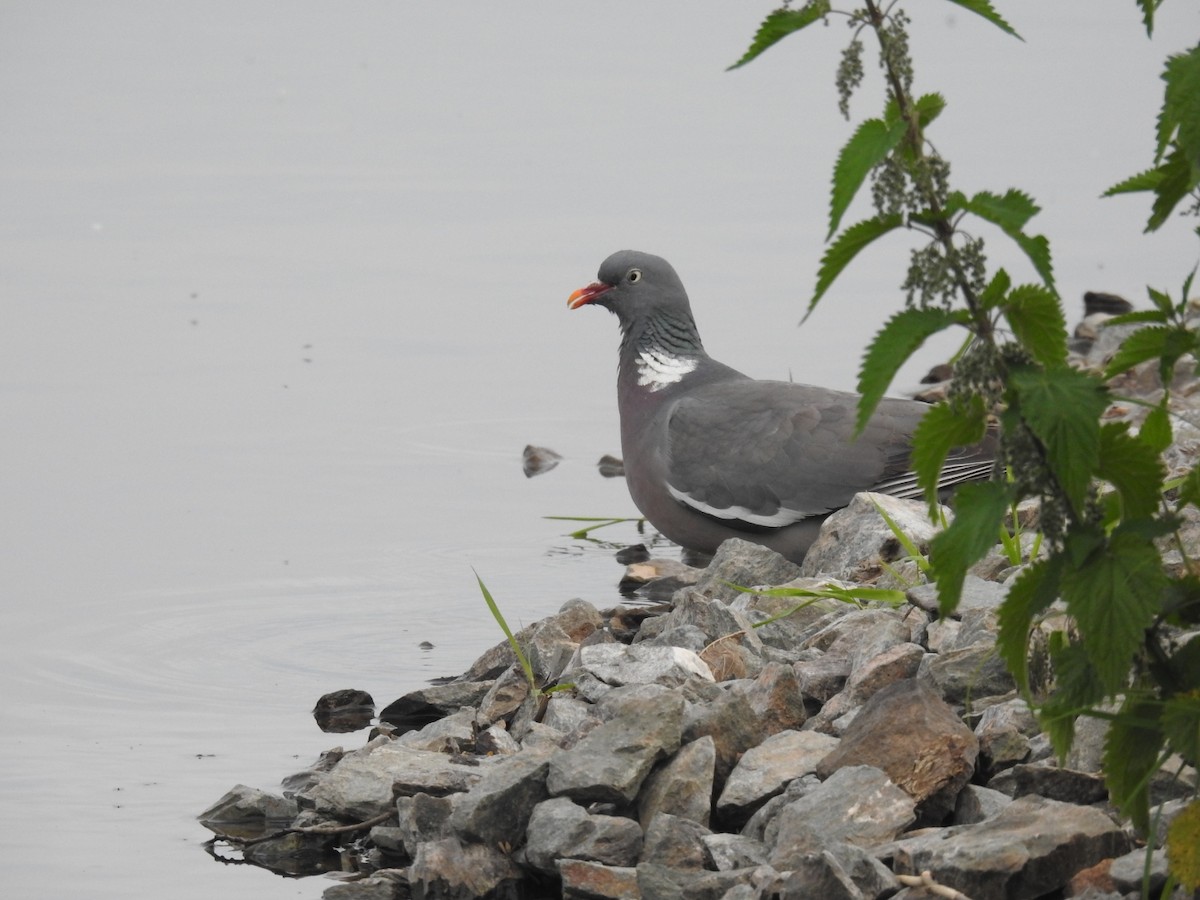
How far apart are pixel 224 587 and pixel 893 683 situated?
11.7ft

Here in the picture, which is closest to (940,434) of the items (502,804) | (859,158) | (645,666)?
(859,158)

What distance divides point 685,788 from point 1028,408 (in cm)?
143

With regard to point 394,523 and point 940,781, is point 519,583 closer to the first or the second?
point 394,523

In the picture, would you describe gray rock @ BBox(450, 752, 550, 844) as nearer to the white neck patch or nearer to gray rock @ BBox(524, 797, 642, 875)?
gray rock @ BBox(524, 797, 642, 875)

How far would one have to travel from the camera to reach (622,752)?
382 cm

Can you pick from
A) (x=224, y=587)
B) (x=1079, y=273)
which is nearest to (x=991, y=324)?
(x=224, y=587)

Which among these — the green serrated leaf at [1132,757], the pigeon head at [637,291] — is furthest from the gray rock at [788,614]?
the pigeon head at [637,291]

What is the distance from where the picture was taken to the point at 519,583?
689 cm

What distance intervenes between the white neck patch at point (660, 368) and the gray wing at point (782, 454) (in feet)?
0.85

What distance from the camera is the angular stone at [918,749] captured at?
11.8 ft

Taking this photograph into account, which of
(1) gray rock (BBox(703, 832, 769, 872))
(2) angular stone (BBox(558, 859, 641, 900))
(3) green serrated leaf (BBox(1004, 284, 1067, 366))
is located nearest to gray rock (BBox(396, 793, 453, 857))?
(2) angular stone (BBox(558, 859, 641, 900))

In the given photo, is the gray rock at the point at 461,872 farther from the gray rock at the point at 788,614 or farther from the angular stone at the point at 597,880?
the gray rock at the point at 788,614

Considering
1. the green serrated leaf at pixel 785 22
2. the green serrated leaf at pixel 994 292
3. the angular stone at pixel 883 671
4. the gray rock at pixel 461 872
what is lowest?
the gray rock at pixel 461 872

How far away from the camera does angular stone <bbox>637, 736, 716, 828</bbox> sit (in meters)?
3.79
